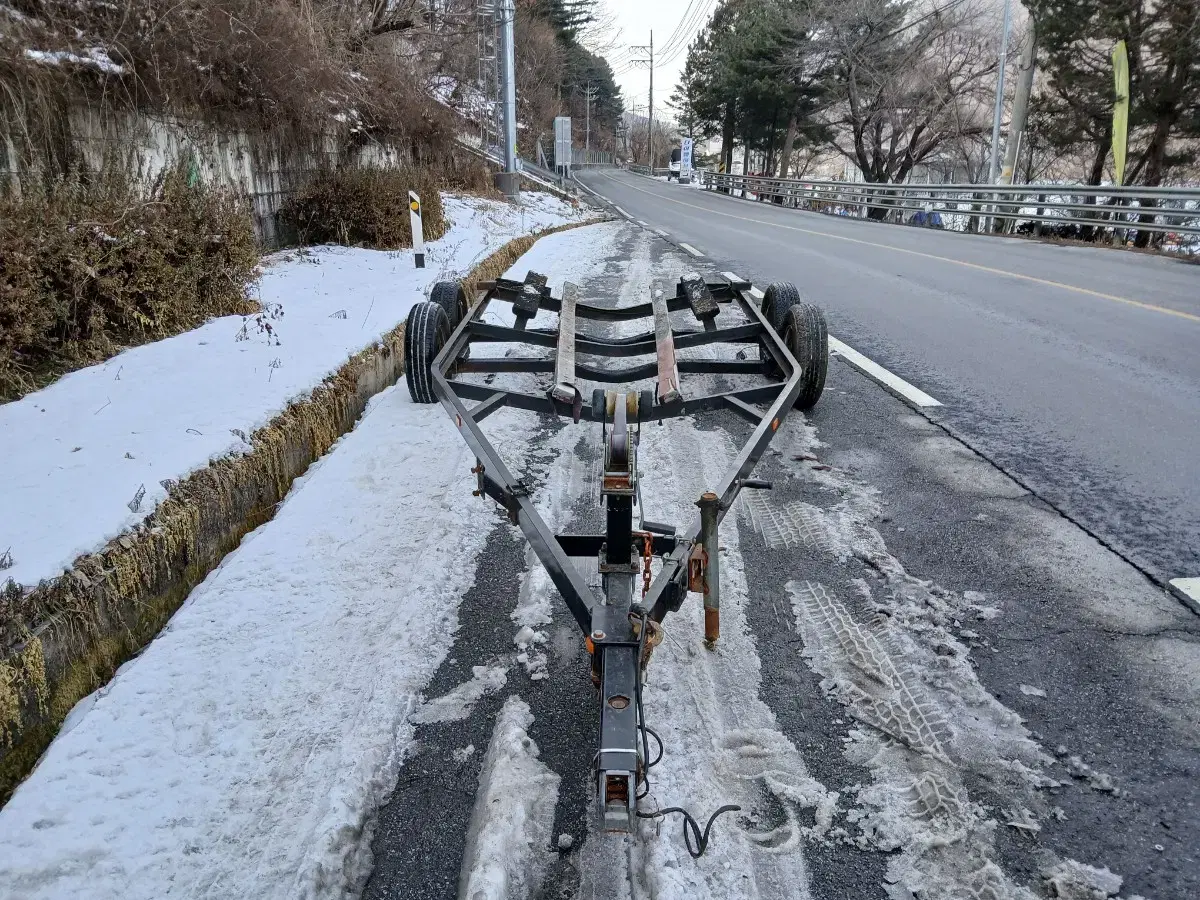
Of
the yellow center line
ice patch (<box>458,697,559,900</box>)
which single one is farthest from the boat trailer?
the yellow center line

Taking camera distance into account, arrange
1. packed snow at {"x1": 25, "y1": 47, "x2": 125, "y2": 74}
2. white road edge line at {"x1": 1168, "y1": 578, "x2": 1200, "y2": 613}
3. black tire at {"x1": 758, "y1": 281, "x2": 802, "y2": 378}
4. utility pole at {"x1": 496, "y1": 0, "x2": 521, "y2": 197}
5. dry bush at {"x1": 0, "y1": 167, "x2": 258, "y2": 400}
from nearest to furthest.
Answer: white road edge line at {"x1": 1168, "y1": 578, "x2": 1200, "y2": 613} < dry bush at {"x1": 0, "y1": 167, "x2": 258, "y2": 400} < packed snow at {"x1": 25, "y1": 47, "x2": 125, "y2": 74} < black tire at {"x1": 758, "y1": 281, "x2": 802, "y2": 378} < utility pole at {"x1": 496, "y1": 0, "x2": 521, "y2": 197}

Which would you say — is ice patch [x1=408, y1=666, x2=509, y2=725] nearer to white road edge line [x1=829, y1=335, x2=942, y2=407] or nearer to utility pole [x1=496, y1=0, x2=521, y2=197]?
white road edge line [x1=829, y1=335, x2=942, y2=407]

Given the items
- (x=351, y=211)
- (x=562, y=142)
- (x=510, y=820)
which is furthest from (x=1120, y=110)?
(x=562, y=142)

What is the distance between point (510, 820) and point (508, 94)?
70.3 ft

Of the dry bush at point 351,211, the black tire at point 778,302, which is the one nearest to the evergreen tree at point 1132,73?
the dry bush at point 351,211

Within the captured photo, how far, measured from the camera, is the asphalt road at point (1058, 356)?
3.97 m

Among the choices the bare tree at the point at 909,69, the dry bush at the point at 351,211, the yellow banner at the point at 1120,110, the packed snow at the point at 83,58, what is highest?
the bare tree at the point at 909,69


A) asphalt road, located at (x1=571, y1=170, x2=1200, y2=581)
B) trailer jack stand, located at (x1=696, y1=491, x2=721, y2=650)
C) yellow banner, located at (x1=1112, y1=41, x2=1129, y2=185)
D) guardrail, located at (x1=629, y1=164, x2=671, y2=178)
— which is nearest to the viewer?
trailer jack stand, located at (x1=696, y1=491, x2=721, y2=650)

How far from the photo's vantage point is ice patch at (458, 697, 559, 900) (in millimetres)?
1984

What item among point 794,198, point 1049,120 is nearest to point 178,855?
point 1049,120

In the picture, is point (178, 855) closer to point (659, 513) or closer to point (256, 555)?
point (256, 555)

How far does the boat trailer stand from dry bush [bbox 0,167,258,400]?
2086 mm

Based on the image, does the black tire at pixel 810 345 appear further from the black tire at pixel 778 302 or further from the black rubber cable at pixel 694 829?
the black rubber cable at pixel 694 829

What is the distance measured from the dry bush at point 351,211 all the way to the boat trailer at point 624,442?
226 inches
